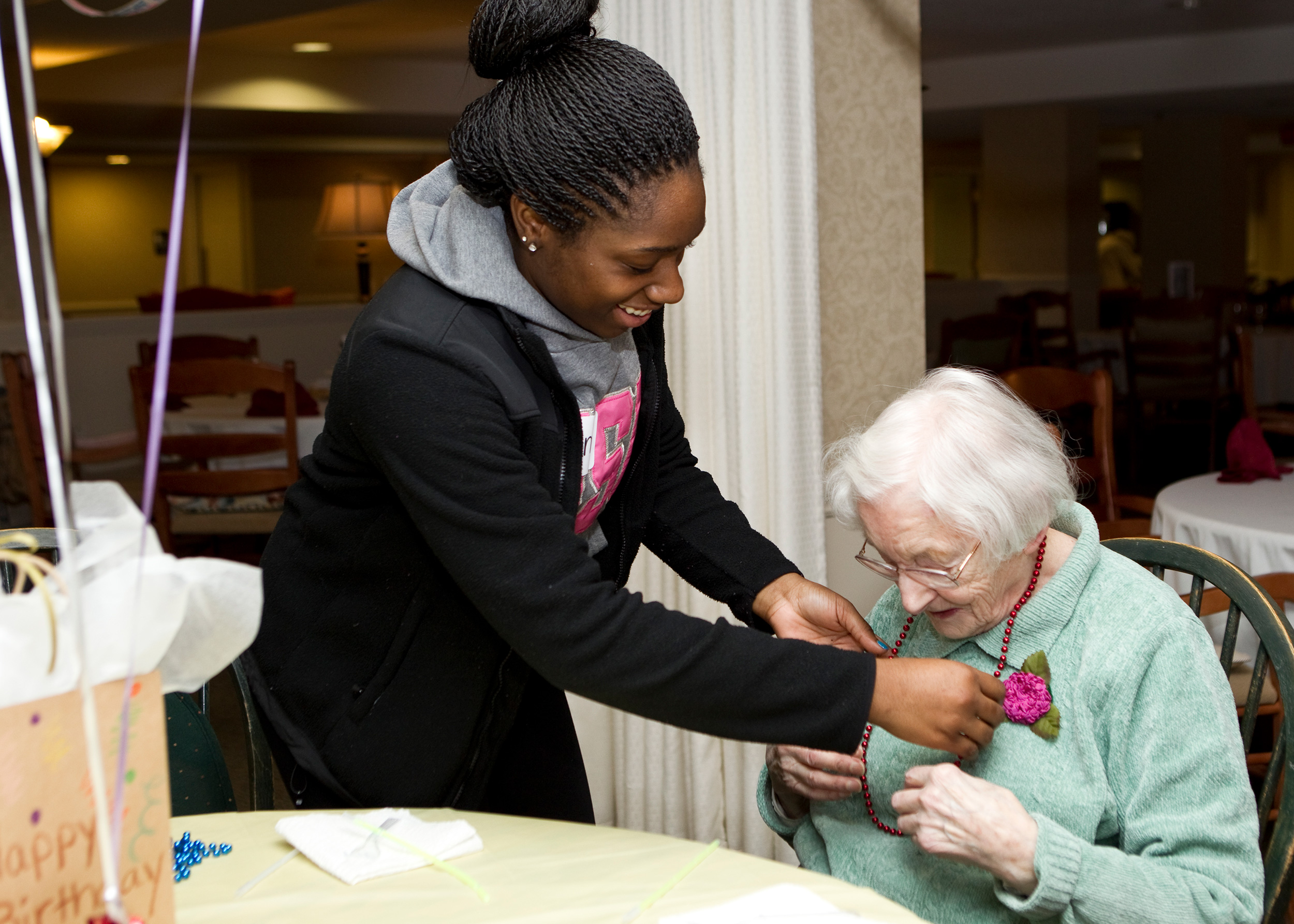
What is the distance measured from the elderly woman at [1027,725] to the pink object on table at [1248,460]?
83.1 inches

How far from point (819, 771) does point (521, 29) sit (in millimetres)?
867

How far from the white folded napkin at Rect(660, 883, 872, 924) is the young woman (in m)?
0.13

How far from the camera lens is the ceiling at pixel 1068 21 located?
24.4 ft

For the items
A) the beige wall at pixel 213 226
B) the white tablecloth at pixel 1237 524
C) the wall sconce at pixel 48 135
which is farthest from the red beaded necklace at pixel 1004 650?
the beige wall at pixel 213 226

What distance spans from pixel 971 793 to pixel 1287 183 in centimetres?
2169

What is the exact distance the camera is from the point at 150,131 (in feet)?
38.4

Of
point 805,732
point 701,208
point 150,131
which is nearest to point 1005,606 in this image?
point 805,732

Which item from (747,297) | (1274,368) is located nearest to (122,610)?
(747,297)

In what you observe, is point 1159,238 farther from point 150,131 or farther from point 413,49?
point 150,131

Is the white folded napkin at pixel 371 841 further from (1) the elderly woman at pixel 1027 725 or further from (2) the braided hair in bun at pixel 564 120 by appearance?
(2) the braided hair in bun at pixel 564 120

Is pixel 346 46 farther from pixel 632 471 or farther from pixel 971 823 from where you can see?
pixel 971 823

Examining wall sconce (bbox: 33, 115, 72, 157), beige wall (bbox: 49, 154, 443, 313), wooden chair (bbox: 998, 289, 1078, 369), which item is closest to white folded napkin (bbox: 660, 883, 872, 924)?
wooden chair (bbox: 998, 289, 1078, 369)

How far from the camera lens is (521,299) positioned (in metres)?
1.23

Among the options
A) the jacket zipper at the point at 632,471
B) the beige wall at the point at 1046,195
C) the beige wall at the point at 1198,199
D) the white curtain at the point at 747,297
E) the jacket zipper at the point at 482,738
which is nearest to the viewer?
the jacket zipper at the point at 482,738
